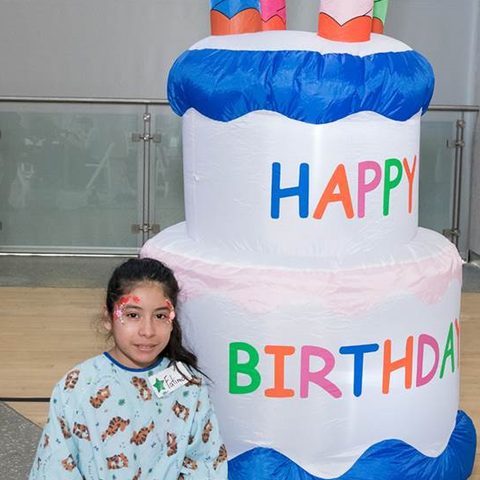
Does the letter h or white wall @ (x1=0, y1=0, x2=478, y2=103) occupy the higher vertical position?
white wall @ (x1=0, y1=0, x2=478, y2=103)

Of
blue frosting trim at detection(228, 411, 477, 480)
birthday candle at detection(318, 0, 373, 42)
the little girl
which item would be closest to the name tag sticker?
the little girl

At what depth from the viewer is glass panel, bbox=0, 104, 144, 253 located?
7.28 m

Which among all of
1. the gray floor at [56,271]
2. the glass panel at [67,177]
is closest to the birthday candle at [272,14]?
the gray floor at [56,271]

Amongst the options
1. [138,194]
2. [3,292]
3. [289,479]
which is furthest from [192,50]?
[138,194]

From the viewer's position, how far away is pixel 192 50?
3238 millimetres

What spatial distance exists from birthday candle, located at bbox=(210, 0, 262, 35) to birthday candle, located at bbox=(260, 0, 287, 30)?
24 centimetres

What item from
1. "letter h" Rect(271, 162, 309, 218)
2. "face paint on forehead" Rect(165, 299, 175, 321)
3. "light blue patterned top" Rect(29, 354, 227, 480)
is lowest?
"light blue patterned top" Rect(29, 354, 227, 480)

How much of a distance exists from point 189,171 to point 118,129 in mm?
4211

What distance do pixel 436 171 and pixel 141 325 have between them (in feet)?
16.7

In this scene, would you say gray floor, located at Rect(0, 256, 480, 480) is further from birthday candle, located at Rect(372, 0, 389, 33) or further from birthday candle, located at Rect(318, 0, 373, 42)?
birthday candle, located at Rect(318, 0, 373, 42)

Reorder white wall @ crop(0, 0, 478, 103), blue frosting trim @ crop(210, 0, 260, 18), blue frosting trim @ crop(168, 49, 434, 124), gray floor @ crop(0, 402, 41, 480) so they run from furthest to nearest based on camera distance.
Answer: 1. white wall @ crop(0, 0, 478, 103)
2. gray floor @ crop(0, 402, 41, 480)
3. blue frosting trim @ crop(210, 0, 260, 18)
4. blue frosting trim @ crop(168, 49, 434, 124)

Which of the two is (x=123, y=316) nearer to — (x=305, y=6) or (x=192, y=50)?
(x=192, y=50)

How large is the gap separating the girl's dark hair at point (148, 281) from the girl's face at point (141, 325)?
0.02 metres

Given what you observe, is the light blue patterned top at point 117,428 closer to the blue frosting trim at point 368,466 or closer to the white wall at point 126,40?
the blue frosting trim at point 368,466
